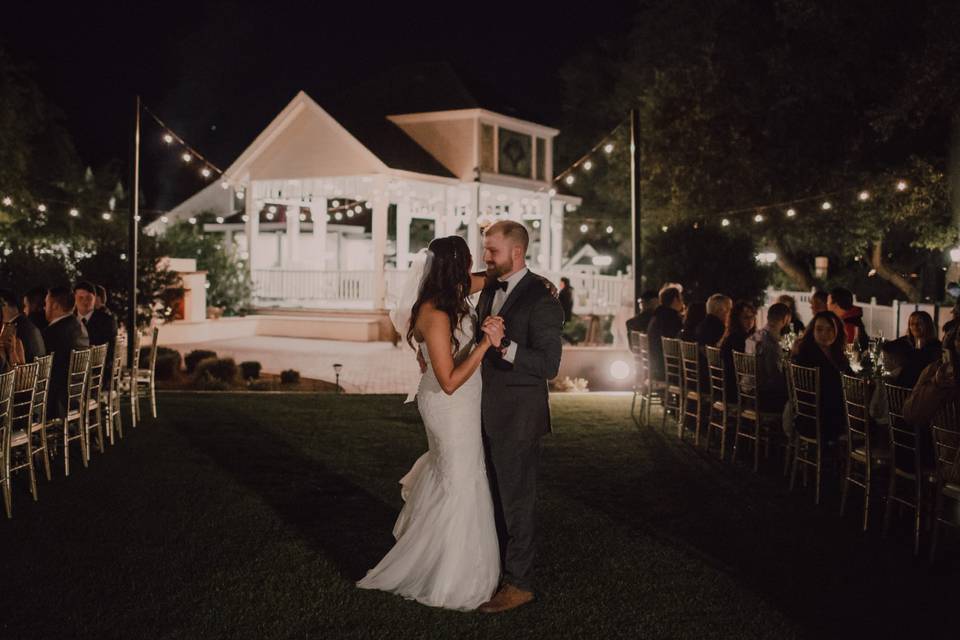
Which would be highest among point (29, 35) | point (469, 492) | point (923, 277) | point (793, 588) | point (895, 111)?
point (29, 35)

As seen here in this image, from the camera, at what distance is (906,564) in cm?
590

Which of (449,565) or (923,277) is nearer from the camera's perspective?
(449,565)

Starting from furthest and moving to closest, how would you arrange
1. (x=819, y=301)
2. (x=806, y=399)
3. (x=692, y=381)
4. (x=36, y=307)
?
1. (x=819, y=301)
2. (x=692, y=381)
3. (x=36, y=307)
4. (x=806, y=399)

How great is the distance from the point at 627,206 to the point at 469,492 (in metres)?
34.7

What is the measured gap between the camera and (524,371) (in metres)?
4.89

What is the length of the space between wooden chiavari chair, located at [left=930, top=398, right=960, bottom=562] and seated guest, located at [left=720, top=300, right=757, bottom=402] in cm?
365

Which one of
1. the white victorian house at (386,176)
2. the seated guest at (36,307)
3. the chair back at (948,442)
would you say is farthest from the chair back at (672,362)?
the white victorian house at (386,176)

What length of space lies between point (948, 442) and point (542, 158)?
23610 millimetres

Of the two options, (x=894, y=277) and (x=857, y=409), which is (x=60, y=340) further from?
(x=894, y=277)

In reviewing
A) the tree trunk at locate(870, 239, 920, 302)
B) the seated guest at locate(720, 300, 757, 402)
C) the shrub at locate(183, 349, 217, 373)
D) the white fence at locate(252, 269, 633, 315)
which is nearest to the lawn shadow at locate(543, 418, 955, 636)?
the seated guest at locate(720, 300, 757, 402)

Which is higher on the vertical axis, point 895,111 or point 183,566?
point 895,111

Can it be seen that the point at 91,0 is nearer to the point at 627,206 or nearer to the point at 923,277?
the point at 627,206

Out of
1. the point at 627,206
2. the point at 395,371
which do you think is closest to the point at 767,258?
the point at 627,206

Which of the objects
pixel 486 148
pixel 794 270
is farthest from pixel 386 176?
pixel 794 270
